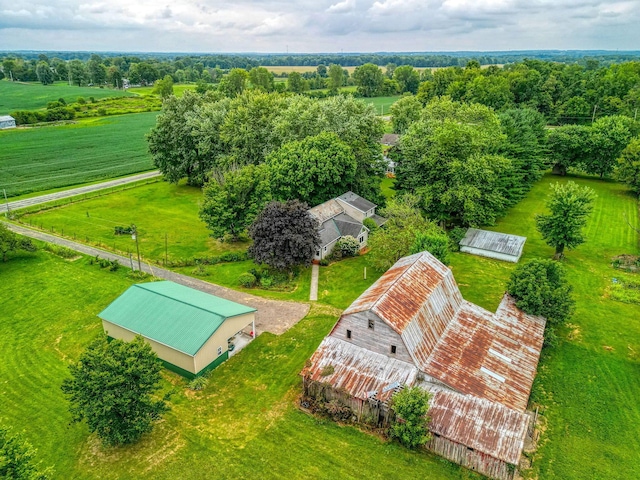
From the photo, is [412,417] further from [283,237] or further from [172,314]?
[283,237]

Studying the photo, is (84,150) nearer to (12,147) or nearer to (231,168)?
(12,147)

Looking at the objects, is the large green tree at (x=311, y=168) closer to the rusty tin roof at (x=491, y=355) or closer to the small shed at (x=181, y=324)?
the small shed at (x=181, y=324)

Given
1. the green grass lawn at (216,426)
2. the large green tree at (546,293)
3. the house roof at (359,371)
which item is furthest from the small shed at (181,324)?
the large green tree at (546,293)

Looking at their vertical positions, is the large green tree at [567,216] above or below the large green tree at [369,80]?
below

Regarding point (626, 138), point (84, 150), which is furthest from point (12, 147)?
point (626, 138)

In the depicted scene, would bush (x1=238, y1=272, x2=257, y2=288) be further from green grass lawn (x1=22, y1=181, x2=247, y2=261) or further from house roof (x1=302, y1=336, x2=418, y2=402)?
house roof (x1=302, y1=336, x2=418, y2=402)

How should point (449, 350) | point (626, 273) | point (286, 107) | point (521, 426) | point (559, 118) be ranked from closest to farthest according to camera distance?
point (521, 426), point (449, 350), point (626, 273), point (286, 107), point (559, 118)
